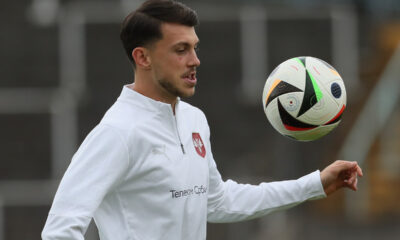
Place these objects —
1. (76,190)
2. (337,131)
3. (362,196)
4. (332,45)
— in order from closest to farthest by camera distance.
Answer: (76,190), (362,196), (337,131), (332,45)

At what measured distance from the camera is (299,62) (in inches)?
191

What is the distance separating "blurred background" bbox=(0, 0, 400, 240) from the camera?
11.1 meters

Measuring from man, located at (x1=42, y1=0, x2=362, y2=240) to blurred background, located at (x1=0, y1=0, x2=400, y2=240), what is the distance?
19.5 feet

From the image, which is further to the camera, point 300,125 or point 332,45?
point 332,45

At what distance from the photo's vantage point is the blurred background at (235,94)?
36.3ft

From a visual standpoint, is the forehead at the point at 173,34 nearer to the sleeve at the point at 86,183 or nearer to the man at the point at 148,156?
the man at the point at 148,156

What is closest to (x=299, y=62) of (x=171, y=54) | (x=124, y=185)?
(x=171, y=54)

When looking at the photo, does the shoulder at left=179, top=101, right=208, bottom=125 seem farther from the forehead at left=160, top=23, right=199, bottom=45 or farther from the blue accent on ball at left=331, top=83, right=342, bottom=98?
the blue accent on ball at left=331, top=83, right=342, bottom=98

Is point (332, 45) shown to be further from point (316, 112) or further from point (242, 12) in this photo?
point (316, 112)

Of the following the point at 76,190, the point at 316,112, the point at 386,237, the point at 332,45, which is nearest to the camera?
the point at 76,190

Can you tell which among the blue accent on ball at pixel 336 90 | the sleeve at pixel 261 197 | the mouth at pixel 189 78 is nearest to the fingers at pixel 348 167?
the sleeve at pixel 261 197

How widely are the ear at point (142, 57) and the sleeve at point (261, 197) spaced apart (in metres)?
0.80

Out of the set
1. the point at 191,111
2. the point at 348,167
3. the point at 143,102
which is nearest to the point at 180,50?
the point at 143,102

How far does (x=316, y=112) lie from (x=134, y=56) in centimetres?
98
